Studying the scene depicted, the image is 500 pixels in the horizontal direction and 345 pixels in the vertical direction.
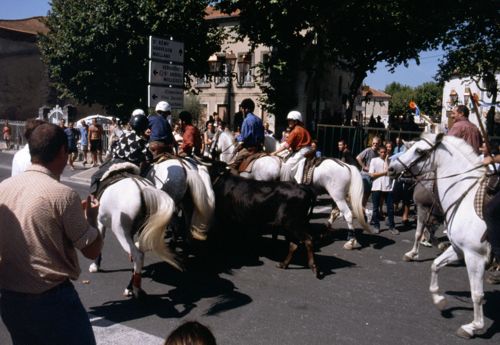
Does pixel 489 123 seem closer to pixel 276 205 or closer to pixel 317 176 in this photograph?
pixel 317 176

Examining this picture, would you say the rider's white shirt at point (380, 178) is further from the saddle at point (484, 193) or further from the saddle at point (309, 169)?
the saddle at point (484, 193)

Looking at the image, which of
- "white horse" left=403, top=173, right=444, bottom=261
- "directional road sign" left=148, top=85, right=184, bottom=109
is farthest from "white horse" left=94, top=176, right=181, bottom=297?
"directional road sign" left=148, top=85, right=184, bottom=109

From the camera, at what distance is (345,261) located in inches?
320

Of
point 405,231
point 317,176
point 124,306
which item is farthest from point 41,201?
point 405,231

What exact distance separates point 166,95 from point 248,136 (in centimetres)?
336

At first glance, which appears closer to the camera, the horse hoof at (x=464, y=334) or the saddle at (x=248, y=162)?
the horse hoof at (x=464, y=334)

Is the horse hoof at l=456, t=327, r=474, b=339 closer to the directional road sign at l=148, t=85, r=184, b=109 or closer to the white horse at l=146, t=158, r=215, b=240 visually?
the white horse at l=146, t=158, r=215, b=240

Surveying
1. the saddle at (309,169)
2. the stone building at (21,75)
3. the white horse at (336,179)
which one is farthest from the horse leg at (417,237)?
the stone building at (21,75)

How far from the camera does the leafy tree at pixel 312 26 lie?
17.3 meters

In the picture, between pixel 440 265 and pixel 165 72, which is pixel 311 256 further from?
pixel 165 72

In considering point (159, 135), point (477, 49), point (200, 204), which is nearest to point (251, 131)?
point (159, 135)

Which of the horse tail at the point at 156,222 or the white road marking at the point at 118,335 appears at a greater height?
the horse tail at the point at 156,222

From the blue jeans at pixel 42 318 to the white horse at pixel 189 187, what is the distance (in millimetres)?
4427

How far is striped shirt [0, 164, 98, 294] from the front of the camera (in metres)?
2.82
